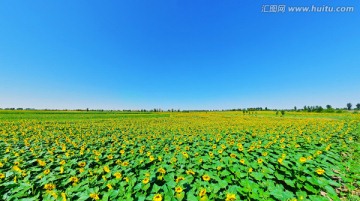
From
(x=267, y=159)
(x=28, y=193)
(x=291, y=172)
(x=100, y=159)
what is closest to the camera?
(x=28, y=193)

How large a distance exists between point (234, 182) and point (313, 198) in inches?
50.2

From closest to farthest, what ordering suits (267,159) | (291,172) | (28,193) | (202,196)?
(202,196), (28,193), (291,172), (267,159)

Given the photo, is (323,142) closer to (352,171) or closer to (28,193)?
(352,171)

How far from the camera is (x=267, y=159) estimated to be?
4938 mm

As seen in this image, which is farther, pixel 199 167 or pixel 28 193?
pixel 199 167

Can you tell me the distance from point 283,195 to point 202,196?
126 cm

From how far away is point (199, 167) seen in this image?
4.54m

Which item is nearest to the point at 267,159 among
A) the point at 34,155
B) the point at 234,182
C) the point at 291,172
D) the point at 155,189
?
the point at 291,172

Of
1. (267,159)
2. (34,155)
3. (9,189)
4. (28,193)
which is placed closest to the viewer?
(28,193)

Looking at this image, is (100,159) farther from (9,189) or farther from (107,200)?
(107,200)

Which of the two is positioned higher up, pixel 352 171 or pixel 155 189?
pixel 155 189

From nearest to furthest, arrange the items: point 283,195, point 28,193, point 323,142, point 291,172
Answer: point 283,195 → point 28,193 → point 291,172 → point 323,142

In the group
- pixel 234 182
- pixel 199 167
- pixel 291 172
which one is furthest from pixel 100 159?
pixel 291 172

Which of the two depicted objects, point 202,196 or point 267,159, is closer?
point 202,196
